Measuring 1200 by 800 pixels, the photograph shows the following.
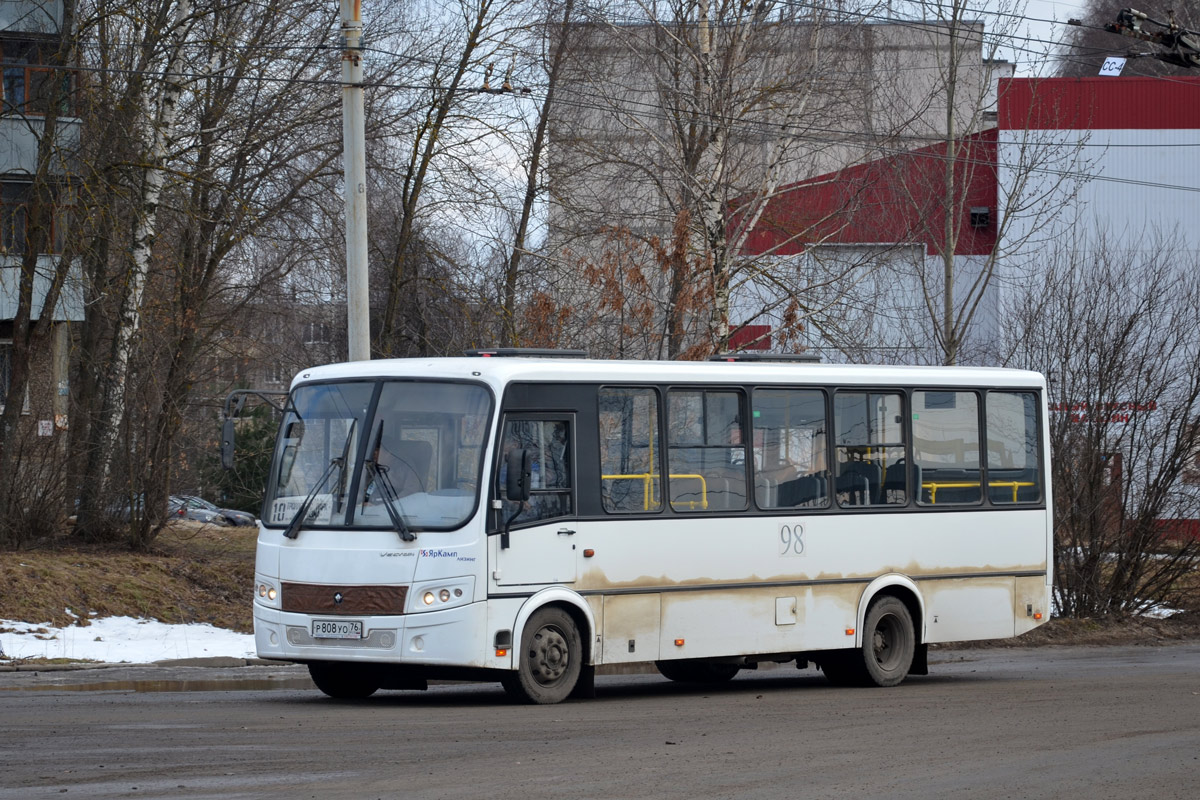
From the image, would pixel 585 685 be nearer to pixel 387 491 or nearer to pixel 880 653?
pixel 387 491

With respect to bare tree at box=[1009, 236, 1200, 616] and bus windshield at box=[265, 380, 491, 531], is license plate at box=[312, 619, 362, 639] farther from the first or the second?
bare tree at box=[1009, 236, 1200, 616]

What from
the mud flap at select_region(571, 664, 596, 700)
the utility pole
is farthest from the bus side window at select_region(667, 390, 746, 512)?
the utility pole

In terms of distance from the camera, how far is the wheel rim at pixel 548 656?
12984mm

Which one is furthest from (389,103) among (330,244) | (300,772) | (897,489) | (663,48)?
(300,772)

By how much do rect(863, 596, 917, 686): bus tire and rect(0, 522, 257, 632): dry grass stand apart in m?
9.12

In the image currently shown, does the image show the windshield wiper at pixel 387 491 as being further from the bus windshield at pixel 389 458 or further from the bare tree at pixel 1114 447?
the bare tree at pixel 1114 447

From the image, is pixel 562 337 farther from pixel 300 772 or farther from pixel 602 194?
pixel 300 772

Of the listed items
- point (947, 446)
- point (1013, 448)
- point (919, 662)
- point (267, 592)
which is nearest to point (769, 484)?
point (947, 446)

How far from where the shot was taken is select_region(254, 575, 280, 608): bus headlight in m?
13.2

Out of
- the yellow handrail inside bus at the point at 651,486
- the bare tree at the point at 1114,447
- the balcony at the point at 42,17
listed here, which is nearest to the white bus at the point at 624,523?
the yellow handrail inside bus at the point at 651,486

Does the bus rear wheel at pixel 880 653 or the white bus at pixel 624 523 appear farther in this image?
the bus rear wheel at pixel 880 653

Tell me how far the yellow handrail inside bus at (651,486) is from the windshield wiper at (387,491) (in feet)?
5.80

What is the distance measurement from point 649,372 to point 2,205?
13701 millimetres

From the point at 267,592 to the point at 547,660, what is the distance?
7.63 feet
